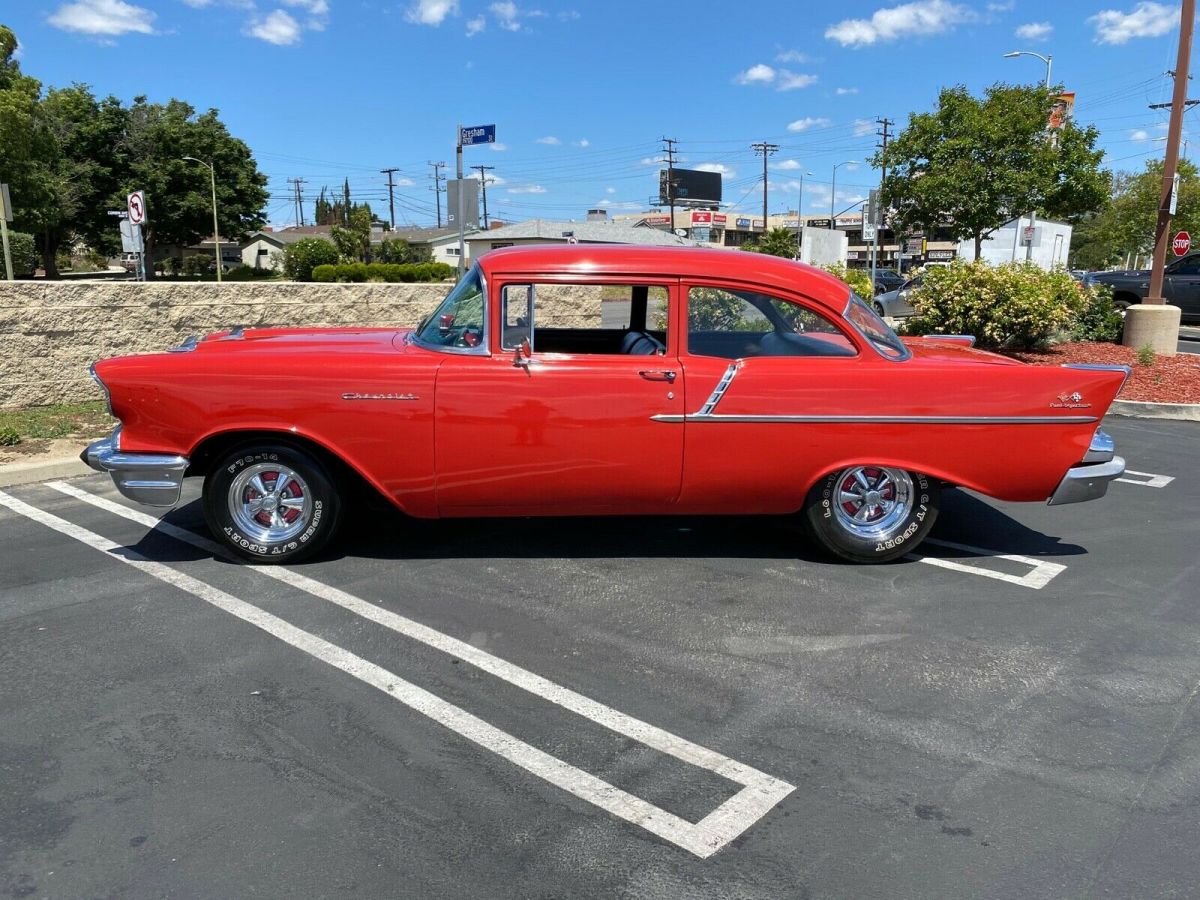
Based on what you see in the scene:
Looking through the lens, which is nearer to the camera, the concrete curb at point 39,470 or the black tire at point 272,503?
the black tire at point 272,503

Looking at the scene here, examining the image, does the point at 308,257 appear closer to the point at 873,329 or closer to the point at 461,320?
the point at 461,320

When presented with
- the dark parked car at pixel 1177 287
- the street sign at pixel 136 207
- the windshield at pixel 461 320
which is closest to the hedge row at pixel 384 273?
the street sign at pixel 136 207

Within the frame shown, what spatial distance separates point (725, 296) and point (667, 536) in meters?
1.57

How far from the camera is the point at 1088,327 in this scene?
14867 millimetres

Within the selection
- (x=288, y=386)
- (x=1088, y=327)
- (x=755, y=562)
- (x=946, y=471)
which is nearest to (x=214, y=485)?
(x=288, y=386)

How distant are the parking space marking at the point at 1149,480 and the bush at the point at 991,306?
524 centimetres

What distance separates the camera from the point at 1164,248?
14047 millimetres

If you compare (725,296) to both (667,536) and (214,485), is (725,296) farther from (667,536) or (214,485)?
(214,485)

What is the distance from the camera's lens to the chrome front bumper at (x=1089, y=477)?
189 inches

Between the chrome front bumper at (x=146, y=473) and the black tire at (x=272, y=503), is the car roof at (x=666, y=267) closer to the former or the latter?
the black tire at (x=272, y=503)

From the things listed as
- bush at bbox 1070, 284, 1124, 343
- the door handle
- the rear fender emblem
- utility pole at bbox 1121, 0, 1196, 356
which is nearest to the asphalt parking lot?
the rear fender emblem

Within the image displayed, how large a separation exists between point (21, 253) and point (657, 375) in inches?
1481

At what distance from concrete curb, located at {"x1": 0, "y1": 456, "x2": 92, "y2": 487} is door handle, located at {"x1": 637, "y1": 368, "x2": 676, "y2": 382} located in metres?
4.48

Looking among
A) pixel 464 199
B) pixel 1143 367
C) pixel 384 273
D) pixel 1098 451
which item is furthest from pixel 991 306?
pixel 384 273
